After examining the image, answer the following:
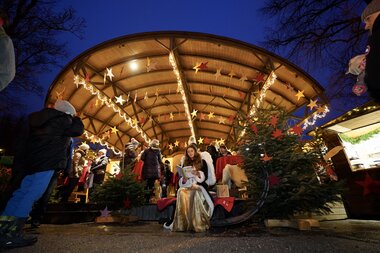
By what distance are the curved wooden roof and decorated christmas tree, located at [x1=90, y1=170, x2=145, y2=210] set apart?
3.82 m

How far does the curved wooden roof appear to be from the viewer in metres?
9.58

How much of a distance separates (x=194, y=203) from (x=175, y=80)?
936cm

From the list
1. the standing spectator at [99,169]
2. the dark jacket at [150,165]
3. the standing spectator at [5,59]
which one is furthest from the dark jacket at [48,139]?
the standing spectator at [99,169]

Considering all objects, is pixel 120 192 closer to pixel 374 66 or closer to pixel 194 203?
pixel 194 203

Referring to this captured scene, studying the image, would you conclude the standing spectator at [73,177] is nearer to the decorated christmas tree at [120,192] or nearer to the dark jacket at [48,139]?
the decorated christmas tree at [120,192]

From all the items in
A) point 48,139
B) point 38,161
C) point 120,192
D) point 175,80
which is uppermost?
point 175,80

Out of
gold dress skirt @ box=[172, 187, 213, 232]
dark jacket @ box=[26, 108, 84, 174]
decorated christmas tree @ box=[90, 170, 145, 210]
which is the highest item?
dark jacket @ box=[26, 108, 84, 174]

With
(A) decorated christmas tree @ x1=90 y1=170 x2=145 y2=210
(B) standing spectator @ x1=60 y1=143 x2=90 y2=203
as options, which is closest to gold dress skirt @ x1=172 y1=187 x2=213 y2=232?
(A) decorated christmas tree @ x1=90 y1=170 x2=145 y2=210

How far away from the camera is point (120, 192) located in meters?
5.91

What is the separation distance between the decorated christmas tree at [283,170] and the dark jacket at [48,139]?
11.3ft

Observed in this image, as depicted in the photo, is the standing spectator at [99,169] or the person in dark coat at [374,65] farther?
the standing spectator at [99,169]

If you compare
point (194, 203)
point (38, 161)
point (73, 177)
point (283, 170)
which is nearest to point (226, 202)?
point (194, 203)

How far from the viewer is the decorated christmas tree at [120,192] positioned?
5.89 meters

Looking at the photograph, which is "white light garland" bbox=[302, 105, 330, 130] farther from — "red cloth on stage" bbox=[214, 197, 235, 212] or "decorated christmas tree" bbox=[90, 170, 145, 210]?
"decorated christmas tree" bbox=[90, 170, 145, 210]
